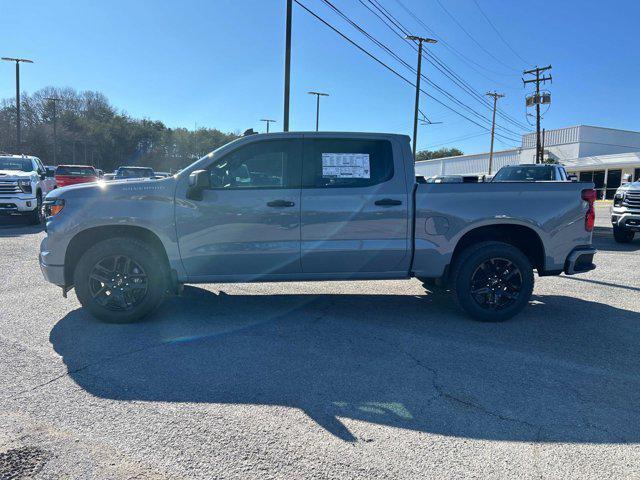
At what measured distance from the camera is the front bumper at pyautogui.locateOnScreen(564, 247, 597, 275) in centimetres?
532

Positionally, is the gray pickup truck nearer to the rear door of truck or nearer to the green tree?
the rear door of truck

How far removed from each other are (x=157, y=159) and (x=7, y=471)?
3120 inches

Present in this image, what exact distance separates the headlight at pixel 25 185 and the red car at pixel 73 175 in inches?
252

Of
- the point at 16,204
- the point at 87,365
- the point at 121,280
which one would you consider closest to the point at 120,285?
the point at 121,280

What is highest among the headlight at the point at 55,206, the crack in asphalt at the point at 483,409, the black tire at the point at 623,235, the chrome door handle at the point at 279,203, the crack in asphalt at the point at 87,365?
the chrome door handle at the point at 279,203

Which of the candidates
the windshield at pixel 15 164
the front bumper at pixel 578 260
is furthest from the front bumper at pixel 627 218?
the windshield at pixel 15 164

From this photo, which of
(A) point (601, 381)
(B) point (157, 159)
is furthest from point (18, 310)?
(B) point (157, 159)

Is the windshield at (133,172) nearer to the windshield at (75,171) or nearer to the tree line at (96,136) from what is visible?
the windshield at (75,171)

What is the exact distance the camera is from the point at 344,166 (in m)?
5.15

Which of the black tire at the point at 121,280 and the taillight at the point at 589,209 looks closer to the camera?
the black tire at the point at 121,280

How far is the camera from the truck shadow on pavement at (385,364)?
324cm

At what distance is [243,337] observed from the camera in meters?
4.67

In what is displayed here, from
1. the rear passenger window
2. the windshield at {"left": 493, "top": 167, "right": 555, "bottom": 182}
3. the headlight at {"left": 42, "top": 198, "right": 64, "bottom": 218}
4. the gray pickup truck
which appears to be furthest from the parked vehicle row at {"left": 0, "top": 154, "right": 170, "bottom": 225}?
the windshield at {"left": 493, "top": 167, "right": 555, "bottom": 182}

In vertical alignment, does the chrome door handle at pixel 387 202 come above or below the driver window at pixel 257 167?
below
